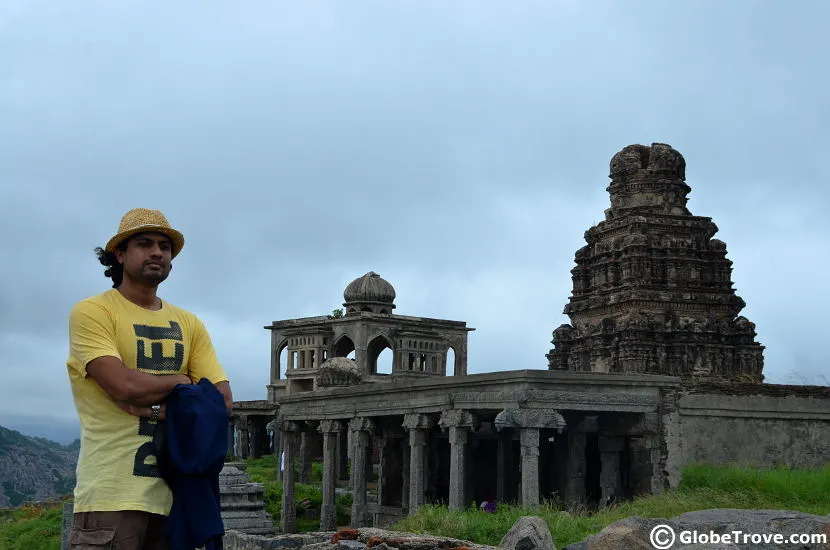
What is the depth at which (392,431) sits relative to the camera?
3688 centimetres

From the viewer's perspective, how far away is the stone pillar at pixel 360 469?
31.9m

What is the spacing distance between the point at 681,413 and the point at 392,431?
12416 mm

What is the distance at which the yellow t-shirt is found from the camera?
19.4ft

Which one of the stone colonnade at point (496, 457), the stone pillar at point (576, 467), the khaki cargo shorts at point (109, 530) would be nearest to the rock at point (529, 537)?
the khaki cargo shorts at point (109, 530)

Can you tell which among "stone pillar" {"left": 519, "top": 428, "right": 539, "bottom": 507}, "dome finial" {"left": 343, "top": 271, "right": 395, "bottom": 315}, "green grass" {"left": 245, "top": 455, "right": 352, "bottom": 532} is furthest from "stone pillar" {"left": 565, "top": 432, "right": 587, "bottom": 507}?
"dome finial" {"left": 343, "top": 271, "right": 395, "bottom": 315}

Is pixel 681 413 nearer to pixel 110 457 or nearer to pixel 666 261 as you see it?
pixel 666 261

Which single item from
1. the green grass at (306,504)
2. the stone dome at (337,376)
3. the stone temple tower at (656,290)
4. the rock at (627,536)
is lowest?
the green grass at (306,504)

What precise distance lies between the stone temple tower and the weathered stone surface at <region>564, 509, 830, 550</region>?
86.4ft

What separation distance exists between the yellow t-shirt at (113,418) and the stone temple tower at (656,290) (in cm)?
3432

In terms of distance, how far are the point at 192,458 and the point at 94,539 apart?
622 millimetres

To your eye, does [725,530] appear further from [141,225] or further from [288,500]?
Result: [288,500]

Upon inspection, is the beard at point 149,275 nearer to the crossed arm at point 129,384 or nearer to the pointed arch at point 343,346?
the crossed arm at point 129,384

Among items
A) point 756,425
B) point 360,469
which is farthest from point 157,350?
point 360,469

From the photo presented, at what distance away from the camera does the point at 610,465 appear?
28078mm
